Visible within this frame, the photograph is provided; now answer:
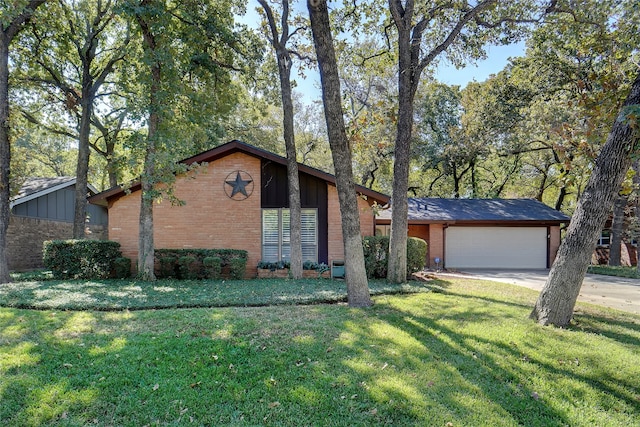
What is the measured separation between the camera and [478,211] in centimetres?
1719

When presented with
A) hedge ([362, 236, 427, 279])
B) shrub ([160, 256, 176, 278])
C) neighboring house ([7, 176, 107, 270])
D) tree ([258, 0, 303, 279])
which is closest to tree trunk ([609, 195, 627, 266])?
hedge ([362, 236, 427, 279])

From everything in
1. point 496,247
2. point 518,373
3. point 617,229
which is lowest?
point 518,373

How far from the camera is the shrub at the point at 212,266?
10492 mm

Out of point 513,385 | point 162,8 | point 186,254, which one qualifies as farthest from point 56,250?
point 513,385

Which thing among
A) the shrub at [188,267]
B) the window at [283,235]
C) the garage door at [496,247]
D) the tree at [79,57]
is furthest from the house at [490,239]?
the tree at [79,57]

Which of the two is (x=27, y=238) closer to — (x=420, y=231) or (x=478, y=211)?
(x=420, y=231)

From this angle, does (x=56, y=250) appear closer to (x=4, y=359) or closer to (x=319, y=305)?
(x=4, y=359)

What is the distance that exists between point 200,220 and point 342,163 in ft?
23.4

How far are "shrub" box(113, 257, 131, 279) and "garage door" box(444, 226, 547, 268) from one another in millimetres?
13406

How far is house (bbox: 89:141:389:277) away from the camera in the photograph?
38.3ft

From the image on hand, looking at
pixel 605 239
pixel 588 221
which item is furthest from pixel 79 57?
pixel 605 239

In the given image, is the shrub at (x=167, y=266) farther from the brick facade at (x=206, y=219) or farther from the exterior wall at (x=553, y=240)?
the exterior wall at (x=553, y=240)

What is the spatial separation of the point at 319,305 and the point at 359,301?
2.73ft

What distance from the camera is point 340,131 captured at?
6375 mm
